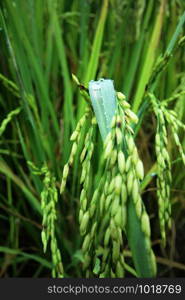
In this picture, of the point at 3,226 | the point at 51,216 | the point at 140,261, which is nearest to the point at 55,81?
the point at 3,226

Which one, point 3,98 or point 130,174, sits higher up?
point 3,98

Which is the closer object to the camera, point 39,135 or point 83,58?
point 39,135

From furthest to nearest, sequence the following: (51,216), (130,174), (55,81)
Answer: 1. (55,81)
2. (51,216)
3. (130,174)

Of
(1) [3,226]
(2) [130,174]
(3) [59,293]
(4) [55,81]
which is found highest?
(4) [55,81]

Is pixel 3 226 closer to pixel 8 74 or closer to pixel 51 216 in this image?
pixel 8 74

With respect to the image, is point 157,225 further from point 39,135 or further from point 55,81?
point 55,81

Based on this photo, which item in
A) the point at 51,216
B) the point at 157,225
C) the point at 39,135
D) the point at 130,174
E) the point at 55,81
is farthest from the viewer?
the point at 55,81
